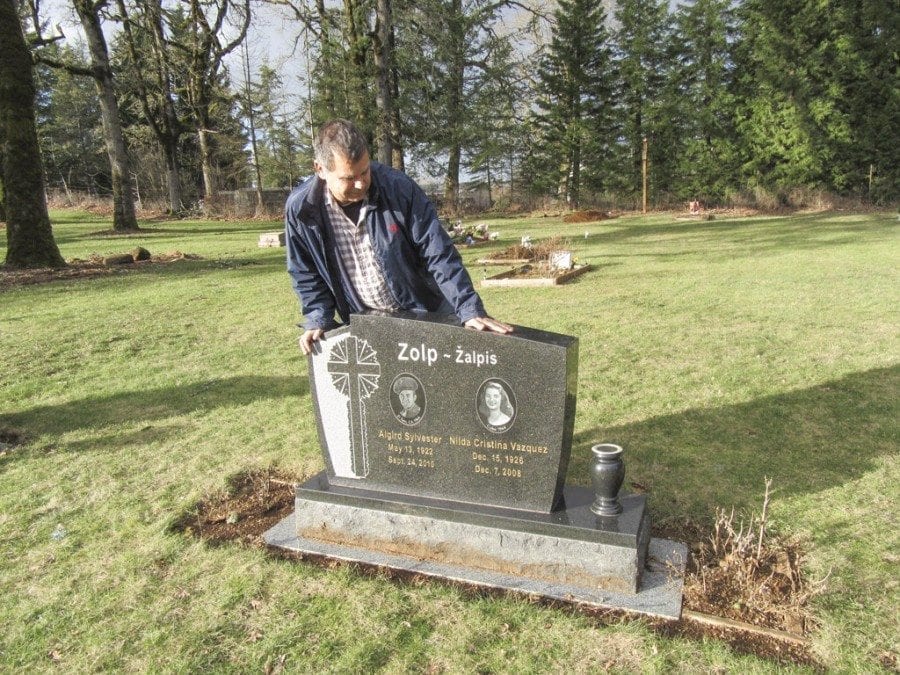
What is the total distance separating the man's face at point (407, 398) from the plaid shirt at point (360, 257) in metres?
0.49

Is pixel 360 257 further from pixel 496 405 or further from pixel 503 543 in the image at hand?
pixel 503 543

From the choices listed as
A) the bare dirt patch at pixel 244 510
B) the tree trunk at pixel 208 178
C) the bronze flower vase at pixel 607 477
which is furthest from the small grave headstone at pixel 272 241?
the bronze flower vase at pixel 607 477

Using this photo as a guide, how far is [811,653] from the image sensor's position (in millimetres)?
Answer: 2350

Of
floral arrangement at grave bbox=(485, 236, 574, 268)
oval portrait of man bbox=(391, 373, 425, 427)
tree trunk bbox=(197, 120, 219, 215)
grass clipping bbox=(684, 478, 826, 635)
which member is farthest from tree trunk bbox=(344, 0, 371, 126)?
grass clipping bbox=(684, 478, 826, 635)

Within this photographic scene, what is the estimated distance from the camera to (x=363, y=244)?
3145 millimetres

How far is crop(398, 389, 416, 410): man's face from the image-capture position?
3.10 meters

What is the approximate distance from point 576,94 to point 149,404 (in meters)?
34.2

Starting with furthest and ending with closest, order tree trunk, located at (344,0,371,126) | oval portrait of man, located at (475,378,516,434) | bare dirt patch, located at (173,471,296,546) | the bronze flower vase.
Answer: tree trunk, located at (344,0,371,126)
bare dirt patch, located at (173,471,296,546)
oval portrait of man, located at (475,378,516,434)
the bronze flower vase

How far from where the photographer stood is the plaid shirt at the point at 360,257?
3.08m

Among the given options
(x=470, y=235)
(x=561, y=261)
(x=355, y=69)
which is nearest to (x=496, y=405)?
(x=561, y=261)

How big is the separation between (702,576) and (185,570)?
2.45 m

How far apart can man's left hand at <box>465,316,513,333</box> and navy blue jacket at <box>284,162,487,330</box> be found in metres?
0.04

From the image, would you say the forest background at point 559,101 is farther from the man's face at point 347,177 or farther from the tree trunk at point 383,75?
the man's face at point 347,177

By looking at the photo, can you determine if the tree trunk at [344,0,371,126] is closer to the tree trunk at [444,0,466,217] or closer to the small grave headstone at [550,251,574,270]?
the tree trunk at [444,0,466,217]
